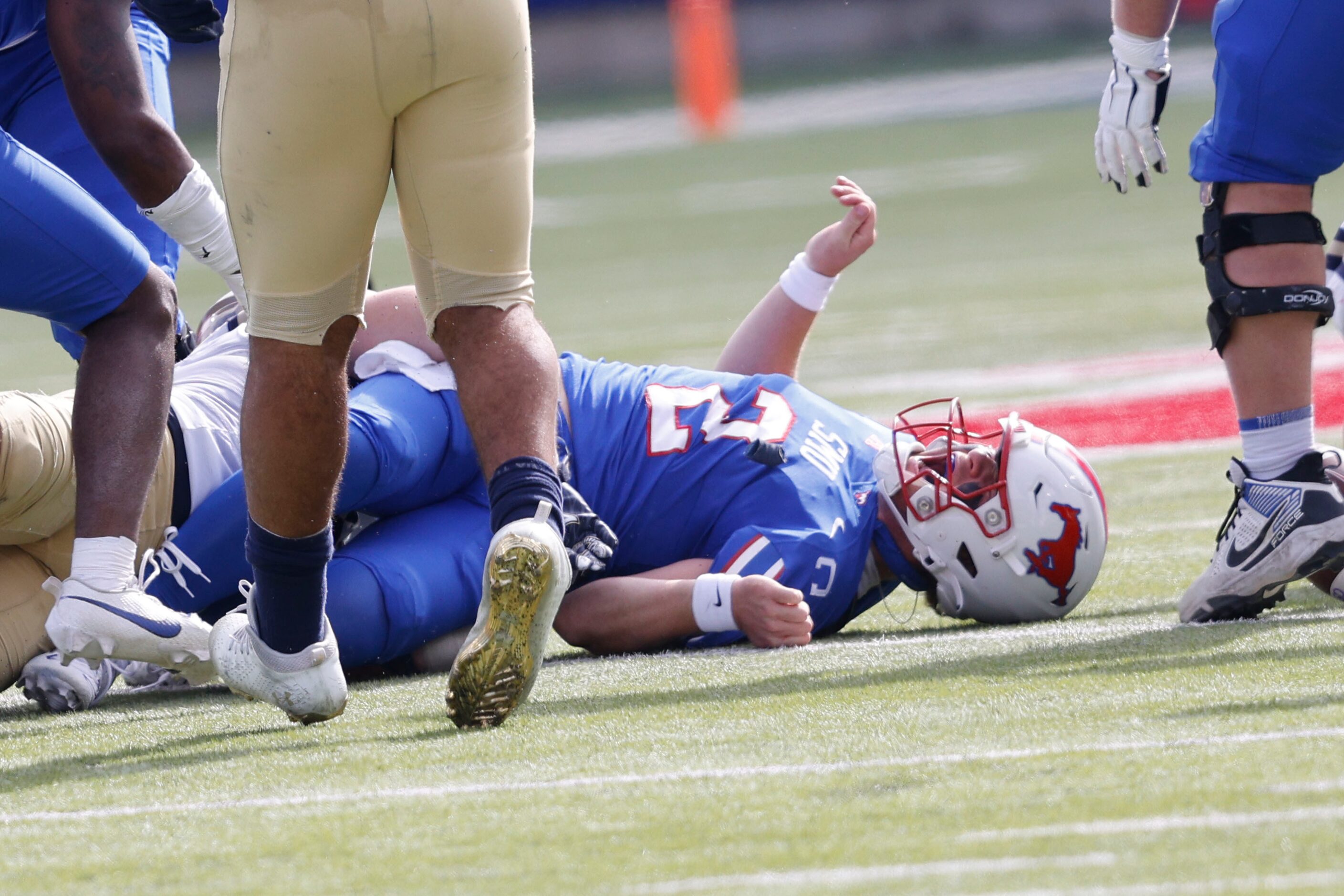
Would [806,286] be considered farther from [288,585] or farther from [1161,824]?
[1161,824]

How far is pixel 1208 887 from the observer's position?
1.83 meters

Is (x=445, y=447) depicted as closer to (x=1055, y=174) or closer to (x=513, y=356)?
(x=513, y=356)

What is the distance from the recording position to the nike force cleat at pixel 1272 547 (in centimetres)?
363

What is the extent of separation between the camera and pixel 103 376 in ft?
11.5

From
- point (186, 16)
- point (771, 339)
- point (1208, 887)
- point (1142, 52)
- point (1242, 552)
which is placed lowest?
point (1242, 552)

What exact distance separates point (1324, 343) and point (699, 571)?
6006mm

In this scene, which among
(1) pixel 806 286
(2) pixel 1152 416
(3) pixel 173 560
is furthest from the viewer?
(2) pixel 1152 416

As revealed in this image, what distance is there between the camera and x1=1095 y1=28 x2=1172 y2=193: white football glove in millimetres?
3873

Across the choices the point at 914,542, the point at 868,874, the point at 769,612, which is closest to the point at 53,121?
the point at 769,612

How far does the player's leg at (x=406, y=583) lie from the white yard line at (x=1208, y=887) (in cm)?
199

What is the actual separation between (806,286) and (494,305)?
6.43 ft

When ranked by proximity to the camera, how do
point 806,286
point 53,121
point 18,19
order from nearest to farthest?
1. point 18,19
2. point 53,121
3. point 806,286

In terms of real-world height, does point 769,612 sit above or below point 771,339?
below

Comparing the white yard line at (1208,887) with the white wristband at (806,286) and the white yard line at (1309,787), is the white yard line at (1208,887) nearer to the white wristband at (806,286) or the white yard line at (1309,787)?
the white yard line at (1309,787)
